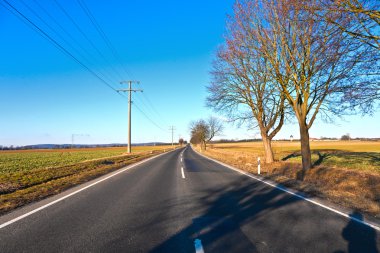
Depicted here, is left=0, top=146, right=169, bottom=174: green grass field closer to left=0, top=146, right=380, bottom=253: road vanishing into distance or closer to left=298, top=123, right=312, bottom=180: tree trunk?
left=0, top=146, right=380, bottom=253: road vanishing into distance

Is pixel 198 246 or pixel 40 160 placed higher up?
pixel 40 160

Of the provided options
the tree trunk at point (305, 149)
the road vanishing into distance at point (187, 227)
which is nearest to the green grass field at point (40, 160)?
the road vanishing into distance at point (187, 227)

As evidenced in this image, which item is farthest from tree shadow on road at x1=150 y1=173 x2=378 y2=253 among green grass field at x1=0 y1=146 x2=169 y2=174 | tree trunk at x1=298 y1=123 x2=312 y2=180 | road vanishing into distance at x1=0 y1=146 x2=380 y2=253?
green grass field at x1=0 y1=146 x2=169 y2=174

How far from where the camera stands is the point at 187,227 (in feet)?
15.8

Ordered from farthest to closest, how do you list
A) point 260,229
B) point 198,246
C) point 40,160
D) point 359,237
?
point 40,160
point 260,229
point 359,237
point 198,246

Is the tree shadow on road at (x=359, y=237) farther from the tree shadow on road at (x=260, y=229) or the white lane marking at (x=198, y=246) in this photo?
the white lane marking at (x=198, y=246)

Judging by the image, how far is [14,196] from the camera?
801 centimetres

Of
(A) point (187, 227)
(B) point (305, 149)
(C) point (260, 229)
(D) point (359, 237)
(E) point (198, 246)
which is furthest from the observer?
(B) point (305, 149)

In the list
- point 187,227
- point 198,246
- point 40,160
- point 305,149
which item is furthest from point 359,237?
point 40,160

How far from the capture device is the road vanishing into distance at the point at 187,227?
394 centimetres

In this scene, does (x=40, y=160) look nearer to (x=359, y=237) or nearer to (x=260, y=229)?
(x=260, y=229)

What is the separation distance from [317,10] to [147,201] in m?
7.86

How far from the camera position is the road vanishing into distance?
3938mm

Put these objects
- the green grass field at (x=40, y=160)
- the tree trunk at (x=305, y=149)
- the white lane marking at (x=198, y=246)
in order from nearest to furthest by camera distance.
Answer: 1. the white lane marking at (x=198, y=246)
2. the tree trunk at (x=305, y=149)
3. the green grass field at (x=40, y=160)
